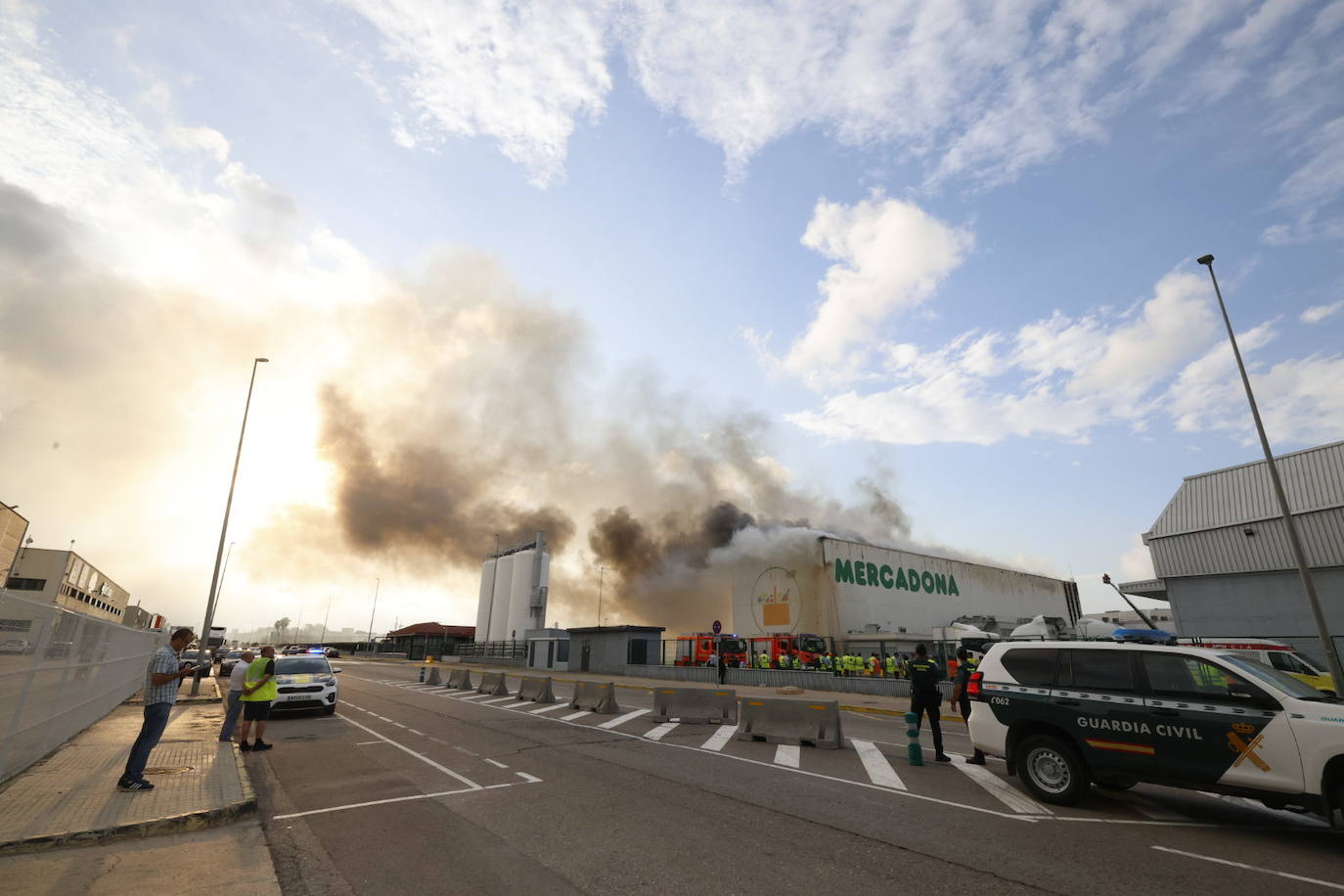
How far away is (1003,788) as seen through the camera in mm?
7754

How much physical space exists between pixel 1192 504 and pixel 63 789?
3610 centimetres

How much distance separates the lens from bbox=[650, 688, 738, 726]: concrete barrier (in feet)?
46.7

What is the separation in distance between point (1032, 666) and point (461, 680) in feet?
73.5

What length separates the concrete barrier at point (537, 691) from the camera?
1892cm

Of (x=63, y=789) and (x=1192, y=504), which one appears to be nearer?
(x=63, y=789)

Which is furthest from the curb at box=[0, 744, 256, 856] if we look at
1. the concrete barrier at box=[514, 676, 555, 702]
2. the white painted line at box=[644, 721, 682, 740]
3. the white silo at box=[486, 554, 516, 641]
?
the white silo at box=[486, 554, 516, 641]

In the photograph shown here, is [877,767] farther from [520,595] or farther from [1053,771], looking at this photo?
[520,595]

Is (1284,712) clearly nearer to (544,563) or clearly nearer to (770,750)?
(770,750)

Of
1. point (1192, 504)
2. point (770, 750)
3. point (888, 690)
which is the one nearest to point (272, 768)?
point (770, 750)

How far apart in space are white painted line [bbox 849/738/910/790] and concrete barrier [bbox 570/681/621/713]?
694 centimetres

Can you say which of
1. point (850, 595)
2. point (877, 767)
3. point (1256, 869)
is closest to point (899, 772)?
point (877, 767)

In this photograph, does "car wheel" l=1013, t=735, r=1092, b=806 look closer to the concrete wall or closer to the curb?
the curb

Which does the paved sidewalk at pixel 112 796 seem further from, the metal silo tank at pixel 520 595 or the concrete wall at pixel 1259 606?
the metal silo tank at pixel 520 595

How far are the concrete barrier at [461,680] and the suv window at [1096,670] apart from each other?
21.3 metres
